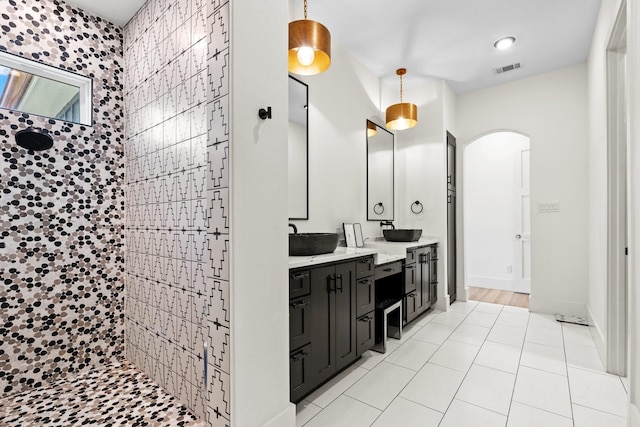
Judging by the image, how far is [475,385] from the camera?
216cm

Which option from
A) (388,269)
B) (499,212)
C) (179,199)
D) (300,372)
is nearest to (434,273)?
(388,269)

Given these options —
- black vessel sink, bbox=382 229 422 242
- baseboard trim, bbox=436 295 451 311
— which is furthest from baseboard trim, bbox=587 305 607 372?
black vessel sink, bbox=382 229 422 242

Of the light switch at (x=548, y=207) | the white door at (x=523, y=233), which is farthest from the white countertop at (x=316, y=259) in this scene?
the white door at (x=523, y=233)

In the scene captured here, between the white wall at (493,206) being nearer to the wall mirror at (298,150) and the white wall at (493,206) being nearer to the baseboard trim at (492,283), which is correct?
the baseboard trim at (492,283)

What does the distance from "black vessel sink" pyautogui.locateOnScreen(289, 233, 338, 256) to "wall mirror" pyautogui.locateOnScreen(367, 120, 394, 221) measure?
62.0 inches

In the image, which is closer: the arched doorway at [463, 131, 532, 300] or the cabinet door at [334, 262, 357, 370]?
the cabinet door at [334, 262, 357, 370]

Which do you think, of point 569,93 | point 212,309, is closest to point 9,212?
point 212,309

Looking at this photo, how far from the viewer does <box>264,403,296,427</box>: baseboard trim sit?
59.2 inches

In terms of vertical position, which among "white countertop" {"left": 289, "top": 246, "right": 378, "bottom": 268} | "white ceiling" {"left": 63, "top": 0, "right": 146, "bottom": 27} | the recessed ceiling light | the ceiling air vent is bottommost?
"white countertop" {"left": 289, "top": 246, "right": 378, "bottom": 268}

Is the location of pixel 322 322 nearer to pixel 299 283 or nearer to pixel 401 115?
pixel 299 283

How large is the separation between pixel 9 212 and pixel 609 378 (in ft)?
13.9

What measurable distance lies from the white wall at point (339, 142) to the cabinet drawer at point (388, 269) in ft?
2.16

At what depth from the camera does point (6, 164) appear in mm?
1837

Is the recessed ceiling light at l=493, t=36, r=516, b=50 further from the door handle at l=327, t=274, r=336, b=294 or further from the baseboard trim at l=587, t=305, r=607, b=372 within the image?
the door handle at l=327, t=274, r=336, b=294
